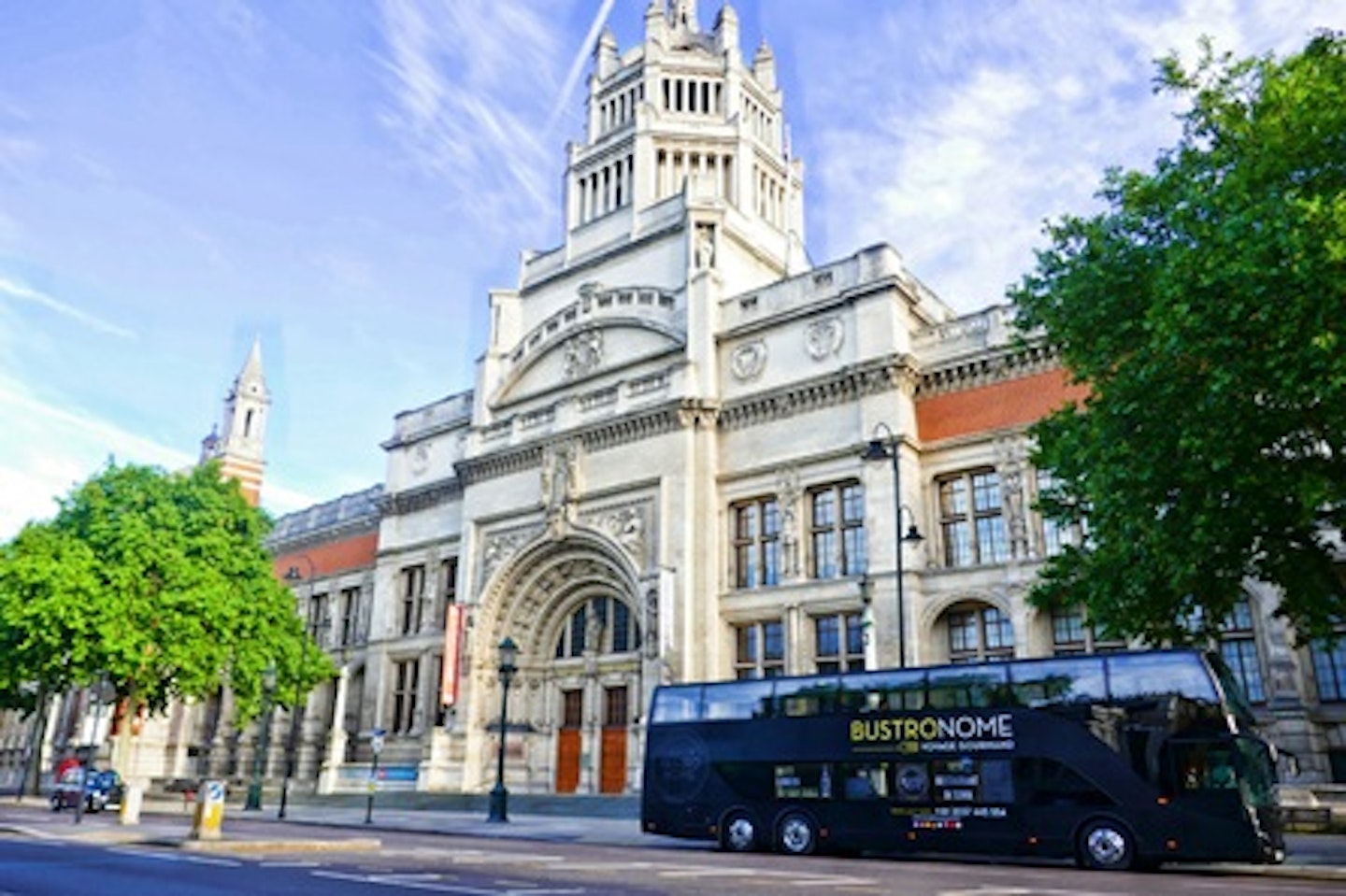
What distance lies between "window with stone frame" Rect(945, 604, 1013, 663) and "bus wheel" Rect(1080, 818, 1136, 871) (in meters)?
12.7

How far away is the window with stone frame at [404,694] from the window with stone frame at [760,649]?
51.7ft

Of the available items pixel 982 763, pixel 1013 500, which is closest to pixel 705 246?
pixel 1013 500

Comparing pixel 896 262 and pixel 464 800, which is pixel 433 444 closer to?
pixel 464 800

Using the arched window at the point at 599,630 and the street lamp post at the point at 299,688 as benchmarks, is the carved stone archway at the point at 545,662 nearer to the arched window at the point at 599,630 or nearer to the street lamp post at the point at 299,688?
the arched window at the point at 599,630

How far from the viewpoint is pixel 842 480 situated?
32094 mm

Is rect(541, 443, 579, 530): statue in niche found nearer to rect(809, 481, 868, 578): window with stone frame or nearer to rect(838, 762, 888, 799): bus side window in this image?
rect(809, 481, 868, 578): window with stone frame

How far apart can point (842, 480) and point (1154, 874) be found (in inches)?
709

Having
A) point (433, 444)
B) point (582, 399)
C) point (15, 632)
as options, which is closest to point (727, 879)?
point (582, 399)

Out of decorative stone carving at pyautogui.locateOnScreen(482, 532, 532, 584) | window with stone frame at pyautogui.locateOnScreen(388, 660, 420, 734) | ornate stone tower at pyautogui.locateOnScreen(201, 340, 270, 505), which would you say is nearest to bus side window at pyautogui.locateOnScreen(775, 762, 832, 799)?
decorative stone carving at pyautogui.locateOnScreen(482, 532, 532, 584)

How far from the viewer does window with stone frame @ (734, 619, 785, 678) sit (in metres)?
32.4

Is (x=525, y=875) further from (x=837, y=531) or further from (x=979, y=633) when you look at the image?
(x=837, y=531)

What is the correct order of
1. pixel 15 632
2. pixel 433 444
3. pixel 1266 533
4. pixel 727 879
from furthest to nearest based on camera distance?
pixel 433 444 < pixel 15 632 < pixel 1266 533 < pixel 727 879

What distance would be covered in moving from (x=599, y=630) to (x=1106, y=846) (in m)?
23.6

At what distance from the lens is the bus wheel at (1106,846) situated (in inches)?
618
